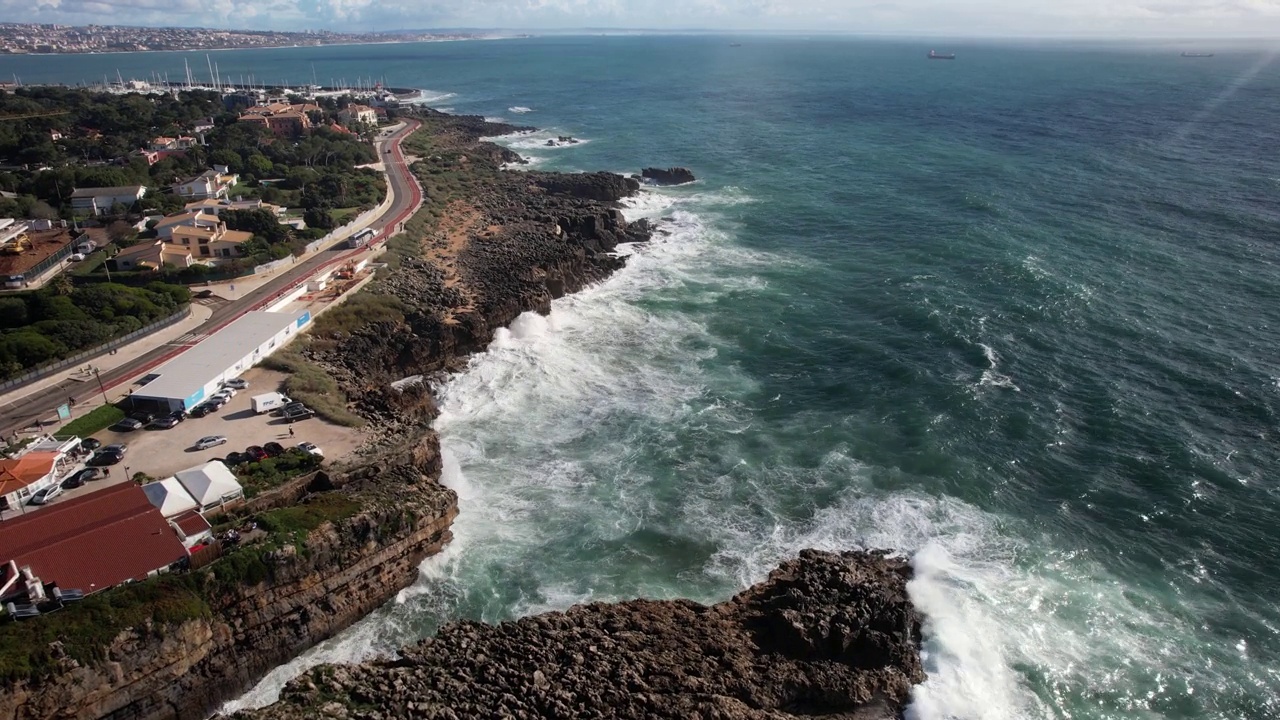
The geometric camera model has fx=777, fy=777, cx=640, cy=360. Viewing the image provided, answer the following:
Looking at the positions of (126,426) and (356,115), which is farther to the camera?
(356,115)

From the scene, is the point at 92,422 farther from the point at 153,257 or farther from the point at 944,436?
the point at 944,436

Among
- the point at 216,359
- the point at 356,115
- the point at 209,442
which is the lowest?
the point at 209,442

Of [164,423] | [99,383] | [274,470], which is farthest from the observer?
[99,383]

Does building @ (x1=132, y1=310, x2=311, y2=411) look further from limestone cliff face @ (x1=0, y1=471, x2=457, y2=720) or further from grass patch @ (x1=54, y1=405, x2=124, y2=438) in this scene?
limestone cliff face @ (x1=0, y1=471, x2=457, y2=720)

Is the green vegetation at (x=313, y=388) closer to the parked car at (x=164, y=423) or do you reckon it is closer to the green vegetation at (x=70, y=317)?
the parked car at (x=164, y=423)

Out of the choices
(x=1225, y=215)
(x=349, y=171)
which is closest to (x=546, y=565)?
(x=349, y=171)

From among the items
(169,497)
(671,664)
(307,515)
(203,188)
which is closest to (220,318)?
(169,497)

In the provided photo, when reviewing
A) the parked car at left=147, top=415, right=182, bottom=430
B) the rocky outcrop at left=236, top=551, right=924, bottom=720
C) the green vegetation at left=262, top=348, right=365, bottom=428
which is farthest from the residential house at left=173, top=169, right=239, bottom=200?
the rocky outcrop at left=236, top=551, right=924, bottom=720
